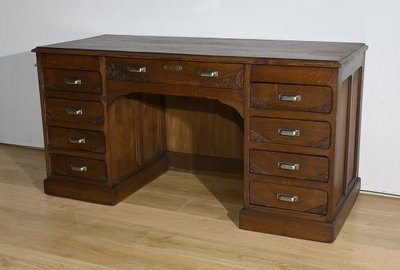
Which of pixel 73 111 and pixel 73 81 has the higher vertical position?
pixel 73 81

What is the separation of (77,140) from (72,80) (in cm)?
28

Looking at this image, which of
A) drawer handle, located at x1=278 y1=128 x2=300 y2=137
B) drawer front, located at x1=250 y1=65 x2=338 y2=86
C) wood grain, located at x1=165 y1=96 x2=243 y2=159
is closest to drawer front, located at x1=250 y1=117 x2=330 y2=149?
drawer handle, located at x1=278 y1=128 x2=300 y2=137

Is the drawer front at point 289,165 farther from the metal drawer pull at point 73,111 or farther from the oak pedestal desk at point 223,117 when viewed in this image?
the metal drawer pull at point 73,111

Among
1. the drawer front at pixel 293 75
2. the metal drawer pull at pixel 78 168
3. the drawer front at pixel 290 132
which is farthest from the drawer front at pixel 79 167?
the drawer front at pixel 293 75

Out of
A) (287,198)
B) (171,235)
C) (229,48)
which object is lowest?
(171,235)

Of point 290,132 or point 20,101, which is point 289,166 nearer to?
point 290,132

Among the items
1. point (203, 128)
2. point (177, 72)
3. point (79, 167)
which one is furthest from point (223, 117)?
point (79, 167)

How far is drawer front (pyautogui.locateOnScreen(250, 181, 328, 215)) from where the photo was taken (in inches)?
90.9

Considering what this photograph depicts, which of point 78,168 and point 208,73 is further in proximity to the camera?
point 78,168

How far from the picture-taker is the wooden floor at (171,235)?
7.16ft

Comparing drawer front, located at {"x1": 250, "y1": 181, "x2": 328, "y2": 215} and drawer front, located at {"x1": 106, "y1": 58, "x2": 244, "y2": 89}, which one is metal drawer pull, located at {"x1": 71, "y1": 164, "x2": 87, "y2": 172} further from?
drawer front, located at {"x1": 250, "y1": 181, "x2": 328, "y2": 215}

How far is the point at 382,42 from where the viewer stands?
2.59m

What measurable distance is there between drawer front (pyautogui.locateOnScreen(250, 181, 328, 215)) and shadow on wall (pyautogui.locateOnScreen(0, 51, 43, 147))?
1.64 meters

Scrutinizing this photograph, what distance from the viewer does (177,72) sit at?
95.3 inches
